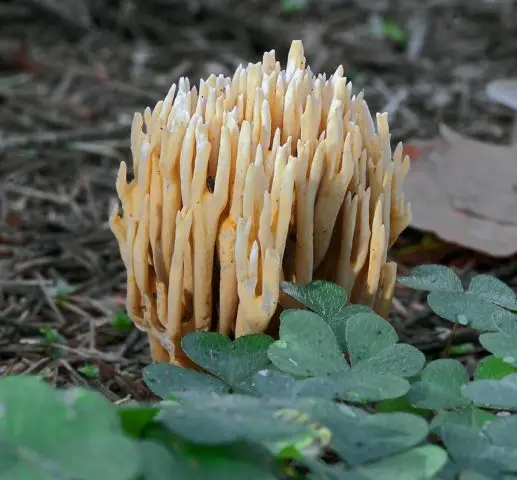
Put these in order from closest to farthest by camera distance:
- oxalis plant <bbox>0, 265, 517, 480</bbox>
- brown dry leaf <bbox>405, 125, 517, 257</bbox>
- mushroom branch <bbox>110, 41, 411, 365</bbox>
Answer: oxalis plant <bbox>0, 265, 517, 480</bbox> → mushroom branch <bbox>110, 41, 411, 365</bbox> → brown dry leaf <bbox>405, 125, 517, 257</bbox>

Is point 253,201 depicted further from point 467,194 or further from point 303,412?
point 467,194

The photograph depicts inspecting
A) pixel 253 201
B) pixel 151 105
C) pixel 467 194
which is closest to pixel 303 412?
pixel 253 201

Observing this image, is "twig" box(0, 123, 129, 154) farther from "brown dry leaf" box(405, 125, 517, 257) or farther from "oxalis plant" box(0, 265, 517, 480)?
"oxalis plant" box(0, 265, 517, 480)

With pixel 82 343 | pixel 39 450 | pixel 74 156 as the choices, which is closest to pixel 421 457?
pixel 39 450

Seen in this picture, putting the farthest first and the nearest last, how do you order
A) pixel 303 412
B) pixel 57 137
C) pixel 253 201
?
1. pixel 57 137
2. pixel 253 201
3. pixel 303 412

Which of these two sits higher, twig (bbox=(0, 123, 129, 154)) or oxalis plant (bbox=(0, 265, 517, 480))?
oxalis plant (bbox=(0, 265, 517, 480))

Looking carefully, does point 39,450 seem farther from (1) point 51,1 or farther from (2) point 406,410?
(1) point 51,1

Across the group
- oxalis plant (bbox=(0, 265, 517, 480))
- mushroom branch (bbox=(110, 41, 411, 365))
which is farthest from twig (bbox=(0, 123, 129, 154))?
oxalis plant (bbox=(0, 265, 517, 480))

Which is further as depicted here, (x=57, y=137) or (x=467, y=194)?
(x=57, y=137)
